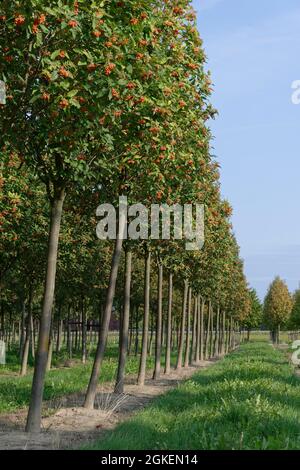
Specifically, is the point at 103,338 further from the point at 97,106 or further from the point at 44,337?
the point at 97,106

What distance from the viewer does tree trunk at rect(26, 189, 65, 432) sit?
45.0 ft

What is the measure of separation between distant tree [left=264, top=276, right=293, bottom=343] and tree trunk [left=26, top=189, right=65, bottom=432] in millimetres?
82928

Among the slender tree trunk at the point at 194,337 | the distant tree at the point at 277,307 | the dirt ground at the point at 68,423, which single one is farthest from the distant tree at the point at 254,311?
the dirt ground at the point at 68,423

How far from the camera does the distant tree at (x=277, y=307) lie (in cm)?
9612

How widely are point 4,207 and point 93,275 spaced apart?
16480 mm

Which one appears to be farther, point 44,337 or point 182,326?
point 182,326

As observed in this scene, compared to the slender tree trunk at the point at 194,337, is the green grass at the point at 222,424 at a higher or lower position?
lower

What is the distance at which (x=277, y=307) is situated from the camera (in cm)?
9731

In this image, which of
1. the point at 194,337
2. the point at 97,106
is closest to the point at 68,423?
the point at 97,106

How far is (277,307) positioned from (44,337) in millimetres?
85819

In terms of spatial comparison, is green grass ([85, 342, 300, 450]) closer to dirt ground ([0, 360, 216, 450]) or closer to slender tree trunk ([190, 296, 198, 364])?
dirt ground ([0, 360, 216, 450])

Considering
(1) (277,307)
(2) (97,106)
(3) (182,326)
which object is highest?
(1) (277,307)

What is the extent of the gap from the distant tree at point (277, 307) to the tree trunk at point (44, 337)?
8293cm

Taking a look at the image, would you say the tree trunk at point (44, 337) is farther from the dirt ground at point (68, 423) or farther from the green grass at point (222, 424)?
the green grass at point (222, 424)
